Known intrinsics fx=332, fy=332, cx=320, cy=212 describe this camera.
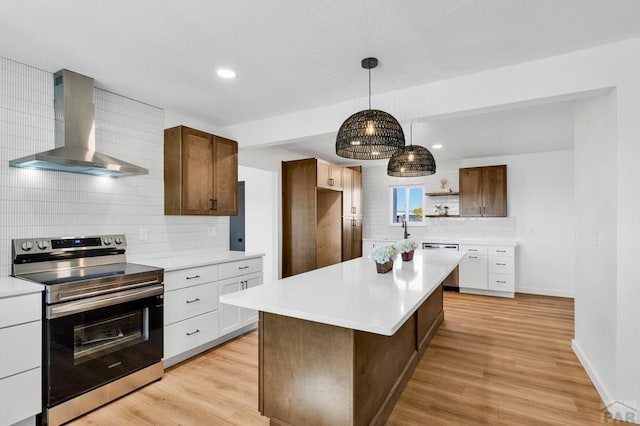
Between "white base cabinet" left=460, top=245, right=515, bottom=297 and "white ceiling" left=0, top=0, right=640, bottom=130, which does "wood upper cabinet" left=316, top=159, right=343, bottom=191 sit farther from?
"white base cabinet" left=460, top=245, right=515, bottom=297

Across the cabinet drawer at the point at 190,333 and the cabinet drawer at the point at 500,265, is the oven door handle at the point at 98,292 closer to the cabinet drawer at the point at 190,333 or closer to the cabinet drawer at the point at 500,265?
the cabinet drawer at the point at 190,333

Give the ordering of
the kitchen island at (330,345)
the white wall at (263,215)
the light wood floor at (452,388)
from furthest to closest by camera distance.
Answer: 1. the white wall at (263,215)
2. the light wood floor at (452,388)
3. the kitchen island at (330,345)

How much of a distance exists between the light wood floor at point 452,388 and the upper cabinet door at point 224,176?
145 centimetres

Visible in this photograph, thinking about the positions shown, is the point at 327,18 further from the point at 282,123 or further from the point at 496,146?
the point at 496,146

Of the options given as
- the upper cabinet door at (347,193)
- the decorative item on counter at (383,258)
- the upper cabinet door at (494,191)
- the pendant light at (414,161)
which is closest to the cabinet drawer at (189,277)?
the decorative item on counter at (383,258)

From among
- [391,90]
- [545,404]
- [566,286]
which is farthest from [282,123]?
[566,286]

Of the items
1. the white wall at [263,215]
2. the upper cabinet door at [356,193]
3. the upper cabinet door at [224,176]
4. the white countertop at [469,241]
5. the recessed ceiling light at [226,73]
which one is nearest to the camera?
the recessed ceiling light at [226,73]

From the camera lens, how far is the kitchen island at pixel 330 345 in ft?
5.35

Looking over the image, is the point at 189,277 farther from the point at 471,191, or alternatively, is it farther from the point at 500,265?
the point at 471,191

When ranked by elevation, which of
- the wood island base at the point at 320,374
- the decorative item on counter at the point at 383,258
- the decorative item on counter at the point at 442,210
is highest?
the decorative item on counter at the point at 442,210

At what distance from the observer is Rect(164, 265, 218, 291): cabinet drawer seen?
9.25ft

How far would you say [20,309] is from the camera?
1939 mm

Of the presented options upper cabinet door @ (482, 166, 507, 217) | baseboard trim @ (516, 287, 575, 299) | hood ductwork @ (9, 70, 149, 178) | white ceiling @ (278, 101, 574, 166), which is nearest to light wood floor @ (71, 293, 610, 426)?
hood ductwork @ (9, 70, 149, 178)

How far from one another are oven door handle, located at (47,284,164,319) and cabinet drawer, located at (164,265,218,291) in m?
0.13
